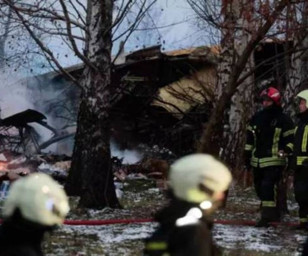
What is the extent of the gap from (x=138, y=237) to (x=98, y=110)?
2733mm

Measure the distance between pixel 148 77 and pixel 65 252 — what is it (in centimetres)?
1562

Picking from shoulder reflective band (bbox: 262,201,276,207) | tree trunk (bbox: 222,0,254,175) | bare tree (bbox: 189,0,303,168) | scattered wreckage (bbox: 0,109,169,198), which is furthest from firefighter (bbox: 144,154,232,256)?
tree trunk (bbox: 222,0,254,175)

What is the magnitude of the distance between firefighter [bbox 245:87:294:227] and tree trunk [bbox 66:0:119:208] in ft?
7.80

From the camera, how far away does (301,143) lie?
8.73 meters

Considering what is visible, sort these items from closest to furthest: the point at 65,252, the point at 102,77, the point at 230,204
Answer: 1. the point at 65,252
2. the point at 102,77
3. the point at 230,204

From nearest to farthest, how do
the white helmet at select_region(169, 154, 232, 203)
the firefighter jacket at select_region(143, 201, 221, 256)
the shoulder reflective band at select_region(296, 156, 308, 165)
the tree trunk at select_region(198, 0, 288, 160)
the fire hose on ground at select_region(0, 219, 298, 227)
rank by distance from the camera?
1. the firefighter jacket at select_region(143, 201, 221, 256)
2. the white helmet at select_region(169, 154, 232, 203)
3. the tree trunk at select_region(198, 0, 288, 160)
4. the shoulder reflective band at select_region(296, 156, 308, 165)
5. the fire hose on ground at select_region(0, 219, 298, 227)

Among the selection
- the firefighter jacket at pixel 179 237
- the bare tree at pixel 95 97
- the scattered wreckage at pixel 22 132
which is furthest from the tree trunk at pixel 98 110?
the scattered wreckage at pixel 22 132

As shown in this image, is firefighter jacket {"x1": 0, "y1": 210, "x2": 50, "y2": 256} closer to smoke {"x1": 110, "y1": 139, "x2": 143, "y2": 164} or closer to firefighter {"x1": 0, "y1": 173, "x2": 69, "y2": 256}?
firefighter {"x1": 0, "y1": 173, "x2": 69, "y2": 256}

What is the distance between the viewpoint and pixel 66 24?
10609 mm

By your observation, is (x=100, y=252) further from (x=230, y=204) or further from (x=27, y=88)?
(x=27, y=88)

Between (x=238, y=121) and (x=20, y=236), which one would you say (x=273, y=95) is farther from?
(x=238, y=121)

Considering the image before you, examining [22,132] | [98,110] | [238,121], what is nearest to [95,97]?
[98,110]

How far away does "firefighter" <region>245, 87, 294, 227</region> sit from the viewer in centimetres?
906

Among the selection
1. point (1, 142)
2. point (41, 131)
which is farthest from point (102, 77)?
point (41, 131)
